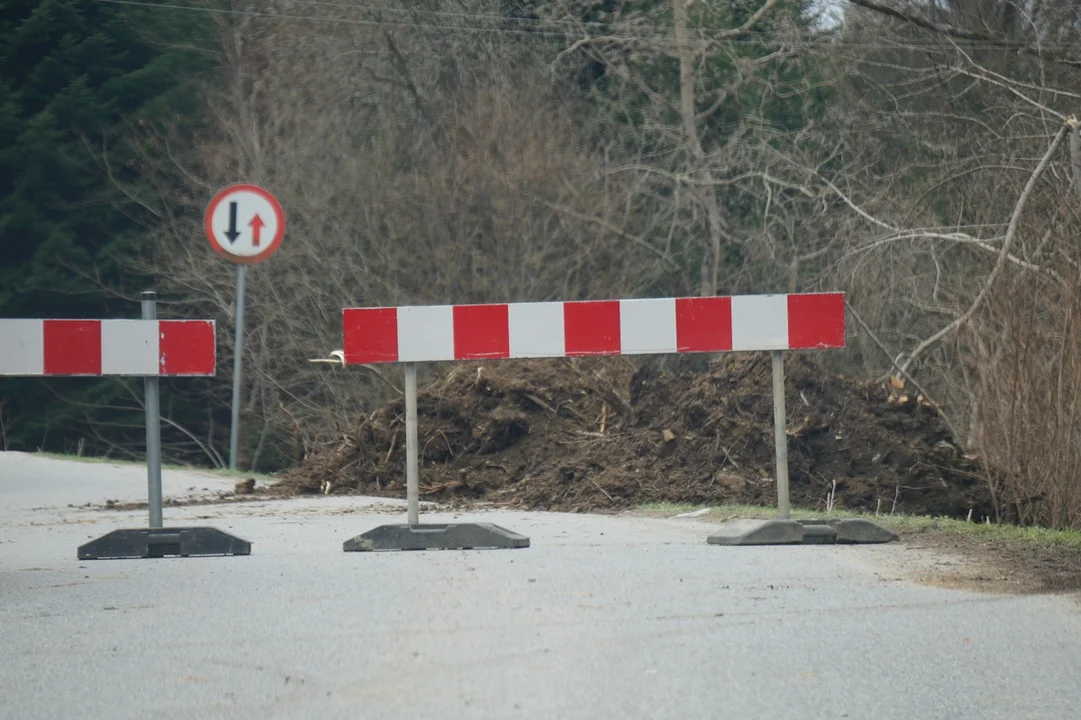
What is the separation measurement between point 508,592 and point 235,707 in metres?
2.40

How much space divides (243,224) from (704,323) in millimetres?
10918

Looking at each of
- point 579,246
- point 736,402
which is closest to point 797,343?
point 736,402

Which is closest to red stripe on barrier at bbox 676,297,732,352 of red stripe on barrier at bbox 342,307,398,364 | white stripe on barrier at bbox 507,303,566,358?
white stripe on barrier at bbox 507,303,566,358

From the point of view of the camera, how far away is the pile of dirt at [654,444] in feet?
42.3

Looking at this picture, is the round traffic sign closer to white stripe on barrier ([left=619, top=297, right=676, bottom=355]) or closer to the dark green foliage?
white stripe on barrier ([left=619, top=297, right=676, bottom=355])

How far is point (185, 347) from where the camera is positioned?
31.2 ft

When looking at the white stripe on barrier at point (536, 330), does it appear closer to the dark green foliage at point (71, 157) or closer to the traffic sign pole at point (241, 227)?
the traffic sign pole at point (241, 227)

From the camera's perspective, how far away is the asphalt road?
5066 millimetres

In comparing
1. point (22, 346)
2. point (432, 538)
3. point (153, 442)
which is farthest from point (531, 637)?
point (22, 346)

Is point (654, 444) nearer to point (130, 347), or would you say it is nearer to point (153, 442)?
point (153, 442)

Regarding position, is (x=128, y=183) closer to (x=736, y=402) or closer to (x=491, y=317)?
(x=736, y=402)

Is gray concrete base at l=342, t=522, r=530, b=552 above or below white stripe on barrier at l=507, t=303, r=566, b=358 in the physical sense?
below

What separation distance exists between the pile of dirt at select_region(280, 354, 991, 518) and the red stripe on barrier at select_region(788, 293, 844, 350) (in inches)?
136

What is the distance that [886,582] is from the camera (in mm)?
7438
